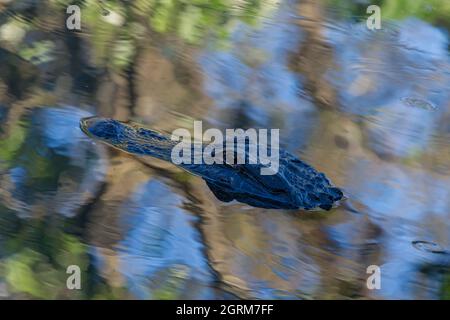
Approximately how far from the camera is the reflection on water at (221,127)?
1974 mm

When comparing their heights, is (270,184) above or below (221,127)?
below

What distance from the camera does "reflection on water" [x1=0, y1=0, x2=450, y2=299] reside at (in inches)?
77.7

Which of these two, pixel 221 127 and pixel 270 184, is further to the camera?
pixel 221 127

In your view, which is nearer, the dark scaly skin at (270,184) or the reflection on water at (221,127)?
the reflection on water at (221,127)

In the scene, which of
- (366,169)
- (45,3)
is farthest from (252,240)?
(45,3)

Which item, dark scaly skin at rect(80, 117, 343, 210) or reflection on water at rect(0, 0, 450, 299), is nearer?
reflection on water at rect(0, 0, 450, 299)

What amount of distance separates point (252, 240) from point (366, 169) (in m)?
0.56

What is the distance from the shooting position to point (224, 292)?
190 centimetres

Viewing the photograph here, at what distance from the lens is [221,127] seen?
2574 millimetres
